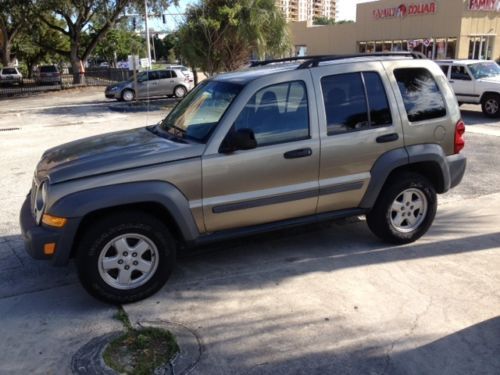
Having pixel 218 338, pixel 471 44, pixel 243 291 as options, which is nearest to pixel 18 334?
pixel 218 338

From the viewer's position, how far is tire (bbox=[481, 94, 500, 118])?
1459 cm

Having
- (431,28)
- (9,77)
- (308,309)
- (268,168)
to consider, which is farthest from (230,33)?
(9,77)

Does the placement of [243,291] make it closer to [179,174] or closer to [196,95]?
[179,174]

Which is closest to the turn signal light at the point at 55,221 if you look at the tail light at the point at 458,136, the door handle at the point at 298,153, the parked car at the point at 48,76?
the door handle at the point at 298,153

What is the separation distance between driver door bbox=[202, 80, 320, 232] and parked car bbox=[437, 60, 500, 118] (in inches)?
481

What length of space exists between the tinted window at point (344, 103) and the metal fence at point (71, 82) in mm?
31233

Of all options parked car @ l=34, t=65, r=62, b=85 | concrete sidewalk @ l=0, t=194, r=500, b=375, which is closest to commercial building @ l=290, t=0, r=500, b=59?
parked car @ l=34, t=65, r=62, b=85

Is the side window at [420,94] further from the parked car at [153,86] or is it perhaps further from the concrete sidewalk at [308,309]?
the parked car at [153,86]

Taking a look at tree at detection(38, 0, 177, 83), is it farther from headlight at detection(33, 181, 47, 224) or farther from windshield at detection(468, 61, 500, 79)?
headlight at detection(33, 181, 47, 224)

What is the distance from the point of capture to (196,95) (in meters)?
4.91

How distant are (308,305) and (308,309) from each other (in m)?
0.06

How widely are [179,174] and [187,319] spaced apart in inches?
43.7

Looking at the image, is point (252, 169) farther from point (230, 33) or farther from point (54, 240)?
point (230, 33)

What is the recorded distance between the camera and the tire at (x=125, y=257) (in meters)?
3.80
